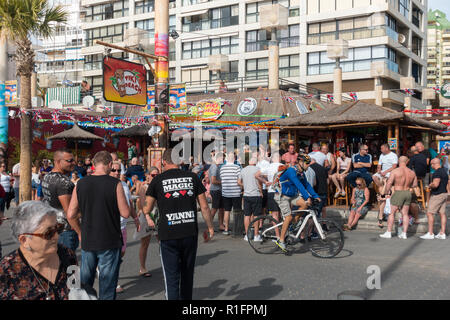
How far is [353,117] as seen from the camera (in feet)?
44.8

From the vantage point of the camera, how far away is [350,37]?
36.4m

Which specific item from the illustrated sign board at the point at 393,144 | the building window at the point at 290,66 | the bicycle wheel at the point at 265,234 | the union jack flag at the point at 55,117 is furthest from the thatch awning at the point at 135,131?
the building window at the point at 290,66

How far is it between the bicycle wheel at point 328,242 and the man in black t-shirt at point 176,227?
379 cm

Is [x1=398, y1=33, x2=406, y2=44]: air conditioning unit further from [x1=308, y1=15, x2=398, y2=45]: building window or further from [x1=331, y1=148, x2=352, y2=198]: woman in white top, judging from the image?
[x1=331, y1=148, x2=352, y2=198]: woman in white top

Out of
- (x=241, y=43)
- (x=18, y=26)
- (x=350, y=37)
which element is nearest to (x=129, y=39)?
(x=241, y=43)

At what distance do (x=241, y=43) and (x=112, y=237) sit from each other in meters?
37.3

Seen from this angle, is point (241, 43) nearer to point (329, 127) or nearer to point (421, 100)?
Result: point (421, 100)

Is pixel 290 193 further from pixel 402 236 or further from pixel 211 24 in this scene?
pixel 211 24

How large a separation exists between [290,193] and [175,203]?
13.0 feet

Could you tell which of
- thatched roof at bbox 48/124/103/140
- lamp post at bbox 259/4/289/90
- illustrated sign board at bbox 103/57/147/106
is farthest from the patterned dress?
lamp post at bbox 259/4/289/90

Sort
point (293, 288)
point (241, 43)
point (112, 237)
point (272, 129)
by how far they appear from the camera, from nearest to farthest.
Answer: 1. point (112, 237)
2. point (293, 288)
3. point (272, 129)
4. point (241, 43)

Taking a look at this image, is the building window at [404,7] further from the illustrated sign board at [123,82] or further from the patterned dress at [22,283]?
the patterned dress at [22,283]

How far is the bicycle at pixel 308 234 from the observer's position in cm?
781

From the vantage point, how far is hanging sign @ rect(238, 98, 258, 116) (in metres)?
23.8
